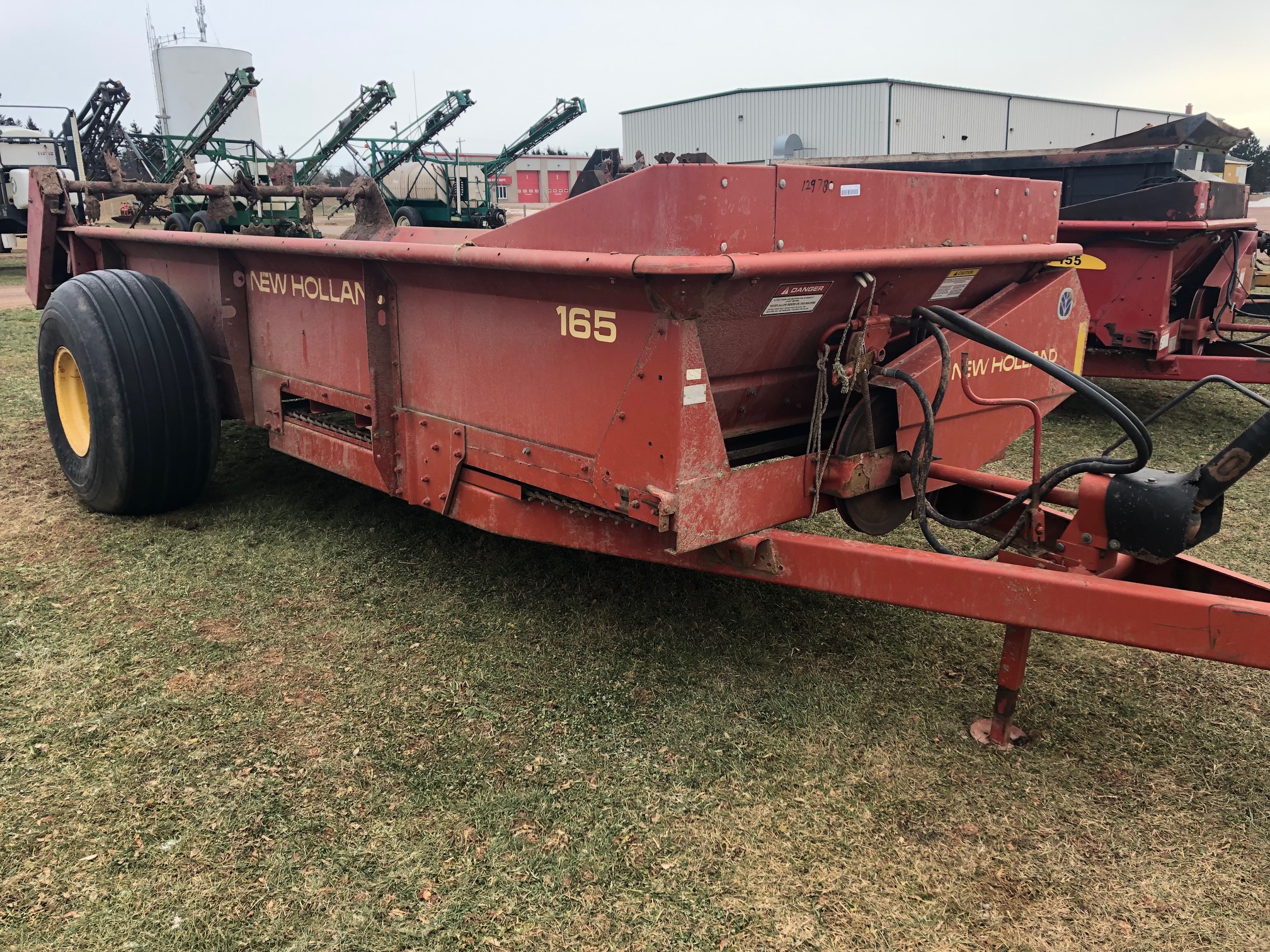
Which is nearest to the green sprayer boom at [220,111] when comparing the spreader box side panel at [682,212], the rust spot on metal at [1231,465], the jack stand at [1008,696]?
the spreader box side panel at [682,212]

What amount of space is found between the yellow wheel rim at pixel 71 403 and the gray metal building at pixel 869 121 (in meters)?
20.4

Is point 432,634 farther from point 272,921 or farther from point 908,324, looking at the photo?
point 908,324

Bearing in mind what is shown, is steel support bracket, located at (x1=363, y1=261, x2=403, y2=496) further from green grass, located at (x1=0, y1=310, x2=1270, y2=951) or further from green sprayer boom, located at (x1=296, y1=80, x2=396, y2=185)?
green sprayer boom, located at (x1=296, y1=80, x2=396, y2=185)

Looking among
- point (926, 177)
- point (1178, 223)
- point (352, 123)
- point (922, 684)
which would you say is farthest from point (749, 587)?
point (352, 123)

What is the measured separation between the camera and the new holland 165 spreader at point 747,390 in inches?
91.0

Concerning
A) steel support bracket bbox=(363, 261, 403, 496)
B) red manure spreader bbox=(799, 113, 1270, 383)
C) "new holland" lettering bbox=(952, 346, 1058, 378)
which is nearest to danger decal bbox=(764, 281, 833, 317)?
"new holland" lettering bbox=(952, 346, 1058, 378)

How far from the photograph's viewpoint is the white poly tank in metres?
29.3

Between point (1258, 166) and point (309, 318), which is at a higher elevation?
point (1258, 166)

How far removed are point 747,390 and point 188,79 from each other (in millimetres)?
32857

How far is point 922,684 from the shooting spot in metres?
2.93

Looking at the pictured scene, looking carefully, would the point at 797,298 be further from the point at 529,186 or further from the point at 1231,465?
the point at 529,186

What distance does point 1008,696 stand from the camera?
2.56 m

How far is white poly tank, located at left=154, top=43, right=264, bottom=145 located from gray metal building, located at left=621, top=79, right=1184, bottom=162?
43.0 feet

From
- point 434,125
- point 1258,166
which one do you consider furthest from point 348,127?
point 1258,166
